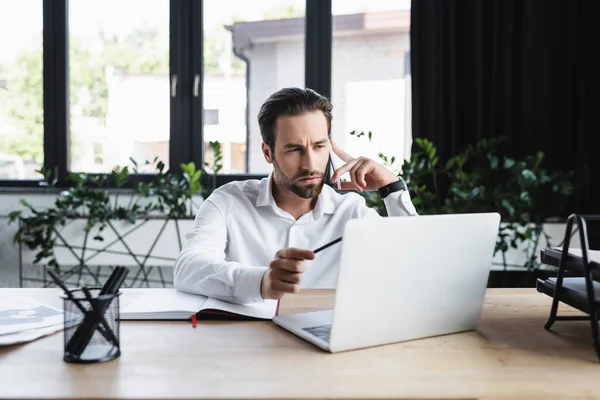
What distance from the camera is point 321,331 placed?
1139 mm

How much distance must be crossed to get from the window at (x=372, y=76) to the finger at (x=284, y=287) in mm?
2279

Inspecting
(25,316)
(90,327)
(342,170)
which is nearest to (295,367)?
Result: (90,327)

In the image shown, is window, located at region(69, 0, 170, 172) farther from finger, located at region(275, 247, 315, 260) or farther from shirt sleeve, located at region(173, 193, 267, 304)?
finger, located at region(275, 247, 315, 260)

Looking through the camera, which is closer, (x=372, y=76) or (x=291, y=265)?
(x=291, y=265)

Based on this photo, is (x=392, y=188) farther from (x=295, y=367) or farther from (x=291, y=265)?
(x=295, y=367)

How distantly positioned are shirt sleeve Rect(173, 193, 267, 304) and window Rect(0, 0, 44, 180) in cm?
228

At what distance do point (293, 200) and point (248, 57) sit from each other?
179 cm

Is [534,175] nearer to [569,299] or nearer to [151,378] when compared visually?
[569,299]

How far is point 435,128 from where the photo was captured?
321 cm

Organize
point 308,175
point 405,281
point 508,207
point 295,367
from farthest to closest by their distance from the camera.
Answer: point 508,207, point 308,175, point 405,281, point 295,367

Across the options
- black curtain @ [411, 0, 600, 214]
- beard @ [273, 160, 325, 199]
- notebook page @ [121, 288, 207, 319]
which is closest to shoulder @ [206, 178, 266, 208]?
beard @ [273, 160, 325, 199]

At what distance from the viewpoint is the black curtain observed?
3119 mm

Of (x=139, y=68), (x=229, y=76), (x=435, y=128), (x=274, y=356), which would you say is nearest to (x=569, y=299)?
(x=274, y=356)

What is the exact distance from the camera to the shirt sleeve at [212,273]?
1308mm
